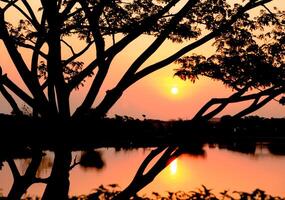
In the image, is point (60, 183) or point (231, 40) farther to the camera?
point (231, 40)

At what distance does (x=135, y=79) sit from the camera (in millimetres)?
→ 9062

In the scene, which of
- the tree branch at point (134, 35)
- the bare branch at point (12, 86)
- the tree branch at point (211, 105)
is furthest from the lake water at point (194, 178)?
the tree branch at point (211, 105)

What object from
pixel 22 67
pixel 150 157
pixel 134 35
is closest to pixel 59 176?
pixel 150 157

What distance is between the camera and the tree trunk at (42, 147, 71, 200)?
932 cm

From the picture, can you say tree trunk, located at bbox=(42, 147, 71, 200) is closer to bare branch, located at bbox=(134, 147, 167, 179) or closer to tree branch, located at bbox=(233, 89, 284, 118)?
bare branch, located at bbox=(134, 147, 167, 179)

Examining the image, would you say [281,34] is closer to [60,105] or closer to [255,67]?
[255,67]

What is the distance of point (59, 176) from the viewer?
9.42m

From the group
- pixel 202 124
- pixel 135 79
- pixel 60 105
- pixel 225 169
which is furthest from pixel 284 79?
pixel 225 169

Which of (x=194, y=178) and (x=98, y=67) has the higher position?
(x=98, y=67)

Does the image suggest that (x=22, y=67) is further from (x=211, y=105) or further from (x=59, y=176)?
(x=211, y=105)

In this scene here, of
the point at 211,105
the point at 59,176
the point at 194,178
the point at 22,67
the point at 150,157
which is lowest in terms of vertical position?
the point at 194,178

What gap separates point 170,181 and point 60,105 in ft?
140

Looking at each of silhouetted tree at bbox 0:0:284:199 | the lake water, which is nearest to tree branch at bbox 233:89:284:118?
Result: silhouetted tree at bbox 0:0:284:199

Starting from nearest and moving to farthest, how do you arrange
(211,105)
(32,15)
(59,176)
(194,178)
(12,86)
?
1. (12,86)
2. (211,105)
3. (59,176)
4. (32,15)
5. (194,178)
